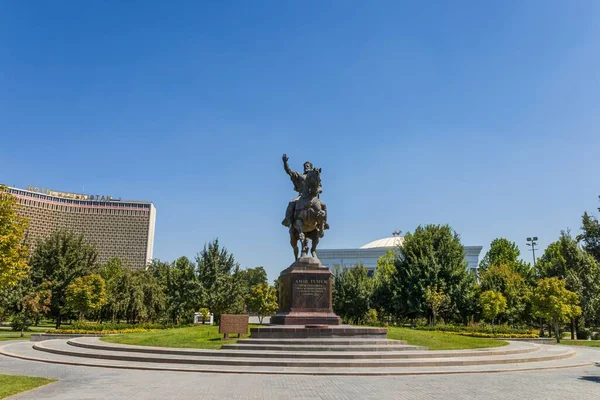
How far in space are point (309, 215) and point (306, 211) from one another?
22 cm

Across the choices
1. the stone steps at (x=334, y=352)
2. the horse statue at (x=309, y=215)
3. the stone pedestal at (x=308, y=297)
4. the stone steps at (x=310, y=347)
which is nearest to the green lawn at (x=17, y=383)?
the stone steps at (x=334, y=352)

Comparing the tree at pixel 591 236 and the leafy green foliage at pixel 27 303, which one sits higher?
the tree at pixel 591 236

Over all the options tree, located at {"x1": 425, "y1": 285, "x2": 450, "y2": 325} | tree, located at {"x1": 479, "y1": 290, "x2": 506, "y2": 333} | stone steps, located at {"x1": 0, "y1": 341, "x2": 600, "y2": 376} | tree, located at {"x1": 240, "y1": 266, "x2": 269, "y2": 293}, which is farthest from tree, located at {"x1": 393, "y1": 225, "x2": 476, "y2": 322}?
tree, located at {"x1": 240, "y1": 266, "x2": 269, "y2": 293}

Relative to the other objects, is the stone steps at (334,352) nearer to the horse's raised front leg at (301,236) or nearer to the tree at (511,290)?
the horse's raised front leg at (301,236)

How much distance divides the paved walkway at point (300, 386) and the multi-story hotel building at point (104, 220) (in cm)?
11791

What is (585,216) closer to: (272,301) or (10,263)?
(272,301)

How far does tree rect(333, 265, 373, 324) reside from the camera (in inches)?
1636

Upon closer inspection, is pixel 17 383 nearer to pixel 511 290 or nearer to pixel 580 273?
pixel 511 290

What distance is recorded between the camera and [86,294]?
110 feet

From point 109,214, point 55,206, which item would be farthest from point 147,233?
point 55,206

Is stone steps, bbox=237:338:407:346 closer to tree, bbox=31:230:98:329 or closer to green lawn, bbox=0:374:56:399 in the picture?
green lawn, bbox=0:374:56:399

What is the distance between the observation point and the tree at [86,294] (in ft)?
111

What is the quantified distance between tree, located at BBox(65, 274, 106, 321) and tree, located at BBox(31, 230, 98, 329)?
3811mm

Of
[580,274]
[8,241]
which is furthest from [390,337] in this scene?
[580,274]
